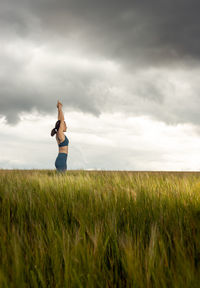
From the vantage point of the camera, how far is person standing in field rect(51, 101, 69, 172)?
945 centimetres

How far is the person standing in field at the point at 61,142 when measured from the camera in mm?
9445

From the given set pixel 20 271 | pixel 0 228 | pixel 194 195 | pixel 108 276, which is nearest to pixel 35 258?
pixel 20 271

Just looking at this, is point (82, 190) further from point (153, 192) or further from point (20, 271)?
point (20, 271)

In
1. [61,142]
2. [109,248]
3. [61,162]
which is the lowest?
[109,248]

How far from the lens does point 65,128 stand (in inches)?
381

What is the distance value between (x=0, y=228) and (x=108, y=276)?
1040mm

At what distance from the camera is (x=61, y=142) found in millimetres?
9555

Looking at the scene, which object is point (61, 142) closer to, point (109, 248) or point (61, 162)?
point (61, 162)

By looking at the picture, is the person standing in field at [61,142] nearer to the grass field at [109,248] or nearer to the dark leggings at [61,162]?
the dark leggings at [61,162]

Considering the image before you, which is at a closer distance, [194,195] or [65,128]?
[194,195]

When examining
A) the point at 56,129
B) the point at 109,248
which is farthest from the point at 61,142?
the point at 109,248

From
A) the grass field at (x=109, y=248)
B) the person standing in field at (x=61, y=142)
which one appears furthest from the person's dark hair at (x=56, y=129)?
the grass field at (x=109, y=248)

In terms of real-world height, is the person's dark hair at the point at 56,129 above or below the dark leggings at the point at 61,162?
above

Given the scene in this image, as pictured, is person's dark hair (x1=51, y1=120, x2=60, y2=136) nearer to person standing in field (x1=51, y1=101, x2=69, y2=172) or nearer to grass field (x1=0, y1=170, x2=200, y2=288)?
person standing in field (x1=51, y1=101, x2=69, y2=172)
